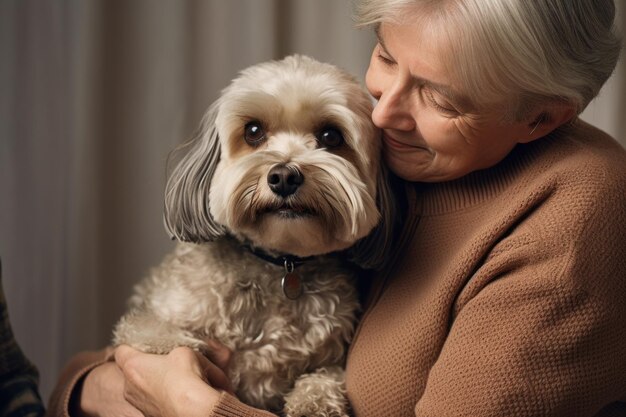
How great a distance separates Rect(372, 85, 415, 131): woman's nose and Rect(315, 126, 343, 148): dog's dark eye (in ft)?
0.43

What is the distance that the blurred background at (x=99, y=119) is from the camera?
2.07 metres

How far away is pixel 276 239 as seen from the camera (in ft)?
4.54

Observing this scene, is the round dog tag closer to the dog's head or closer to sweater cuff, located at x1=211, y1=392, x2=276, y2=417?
the dog's head

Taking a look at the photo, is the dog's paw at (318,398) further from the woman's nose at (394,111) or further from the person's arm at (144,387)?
the woman's nose at (394,111)

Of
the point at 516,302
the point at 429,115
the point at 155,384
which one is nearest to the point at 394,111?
the point at 429,115

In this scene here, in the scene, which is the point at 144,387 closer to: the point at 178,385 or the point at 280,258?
the point at 178,385

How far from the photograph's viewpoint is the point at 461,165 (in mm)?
1375

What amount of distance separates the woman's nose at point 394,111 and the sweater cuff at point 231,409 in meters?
0.56

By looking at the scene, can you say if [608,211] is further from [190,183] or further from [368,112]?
[190,183]

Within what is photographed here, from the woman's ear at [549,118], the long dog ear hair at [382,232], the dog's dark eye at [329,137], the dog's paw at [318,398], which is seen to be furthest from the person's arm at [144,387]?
the woman's ear at [549,118]

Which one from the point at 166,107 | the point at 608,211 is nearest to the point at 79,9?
the point at 166,107

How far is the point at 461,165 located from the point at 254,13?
3.40 feet

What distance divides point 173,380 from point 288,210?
15.0 inches

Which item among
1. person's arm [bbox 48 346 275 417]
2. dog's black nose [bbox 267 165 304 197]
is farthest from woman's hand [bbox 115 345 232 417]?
dog's black nose [bbox 267 165 304 197]
